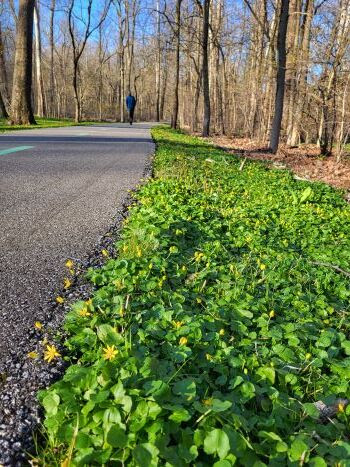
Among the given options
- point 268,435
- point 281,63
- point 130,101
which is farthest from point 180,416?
point 130,101

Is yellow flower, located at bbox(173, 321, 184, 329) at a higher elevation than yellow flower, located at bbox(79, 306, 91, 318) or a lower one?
lower

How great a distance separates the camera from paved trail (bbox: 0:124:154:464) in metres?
2.15

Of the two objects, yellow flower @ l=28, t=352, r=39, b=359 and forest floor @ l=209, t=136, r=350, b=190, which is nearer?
yellow flower @ l=28, t=352, r=39, b=359

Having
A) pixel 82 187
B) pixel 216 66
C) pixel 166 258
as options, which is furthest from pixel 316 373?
pixel 216 66

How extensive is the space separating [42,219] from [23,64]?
14.9 m

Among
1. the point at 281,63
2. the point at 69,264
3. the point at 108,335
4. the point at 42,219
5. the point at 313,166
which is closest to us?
the point at 108,335

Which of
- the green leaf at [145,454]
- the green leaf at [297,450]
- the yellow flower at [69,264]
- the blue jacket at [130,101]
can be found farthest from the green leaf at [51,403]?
the blue jacket at [130,101]

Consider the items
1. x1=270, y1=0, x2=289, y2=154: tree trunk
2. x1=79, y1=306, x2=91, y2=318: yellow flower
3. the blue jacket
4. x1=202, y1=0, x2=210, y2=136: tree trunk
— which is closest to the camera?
x1=79, y1=306, x2=91, y2=318: yellow flower

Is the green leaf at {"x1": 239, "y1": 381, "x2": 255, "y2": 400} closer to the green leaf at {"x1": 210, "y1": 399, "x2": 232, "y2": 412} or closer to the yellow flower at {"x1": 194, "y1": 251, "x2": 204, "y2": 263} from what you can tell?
the green leaf at {"x1": 210, "y1": 399, "x2": 232, "y2": 412}

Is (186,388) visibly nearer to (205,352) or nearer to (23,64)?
(205,352)

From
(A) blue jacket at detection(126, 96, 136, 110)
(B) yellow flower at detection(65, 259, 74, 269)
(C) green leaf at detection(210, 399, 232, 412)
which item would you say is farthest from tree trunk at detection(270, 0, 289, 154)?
(A) blue jacket at detection(126, 96, 136, 110)

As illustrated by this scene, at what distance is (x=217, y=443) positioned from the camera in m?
1.38

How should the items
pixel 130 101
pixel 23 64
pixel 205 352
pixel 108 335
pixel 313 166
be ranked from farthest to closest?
pixel 130 101 → pixel 23 64 → pixel 313 166 → pixel 205 352 → pixel 108 335

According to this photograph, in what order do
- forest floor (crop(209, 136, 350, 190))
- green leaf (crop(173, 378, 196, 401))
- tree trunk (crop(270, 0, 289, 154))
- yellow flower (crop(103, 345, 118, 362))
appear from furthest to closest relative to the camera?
tree trunk (crop(270, 0, 289, 154)), forest floor (crop(209, 136, 350, 190)), yellow flower (crop(103, 345, 118, 362)), green leaf (crop(173, 378, 196, 401))
